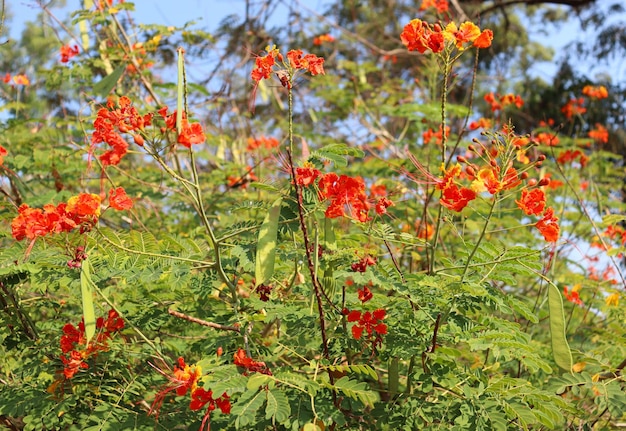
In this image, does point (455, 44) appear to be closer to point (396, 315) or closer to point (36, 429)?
point (396, 315)

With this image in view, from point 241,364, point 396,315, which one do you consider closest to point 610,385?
point 396,315

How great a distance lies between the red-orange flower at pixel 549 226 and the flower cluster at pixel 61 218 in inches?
50.6

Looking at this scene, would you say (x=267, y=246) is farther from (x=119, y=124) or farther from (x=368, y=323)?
(x=119, y=124)

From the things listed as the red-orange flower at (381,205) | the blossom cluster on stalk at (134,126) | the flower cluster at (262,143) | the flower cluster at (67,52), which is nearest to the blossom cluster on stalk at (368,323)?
the red-orange flower at (381,205)

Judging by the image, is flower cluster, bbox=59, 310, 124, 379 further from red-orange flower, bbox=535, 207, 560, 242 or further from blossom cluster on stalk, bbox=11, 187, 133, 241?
red-orange flower, bbox=535, 207, 560, 242

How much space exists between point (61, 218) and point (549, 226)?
141cm

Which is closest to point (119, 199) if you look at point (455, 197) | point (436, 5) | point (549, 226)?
point (455, 197)

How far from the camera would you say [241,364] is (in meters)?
1.89

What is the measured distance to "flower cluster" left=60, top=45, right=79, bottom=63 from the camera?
13.5 feet

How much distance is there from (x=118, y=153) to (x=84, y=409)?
854 mm

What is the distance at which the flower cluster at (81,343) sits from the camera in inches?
81.4

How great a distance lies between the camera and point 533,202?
1.97 m

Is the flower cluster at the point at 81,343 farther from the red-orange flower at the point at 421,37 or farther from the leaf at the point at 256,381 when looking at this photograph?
the red-orange flower at the point at 421,37

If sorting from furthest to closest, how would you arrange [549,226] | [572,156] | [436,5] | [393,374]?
1. [572,156]
2. [436,5]
3. [393,374]
4. [549,226]
